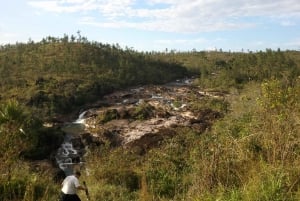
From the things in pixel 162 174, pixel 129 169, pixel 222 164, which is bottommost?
pixel 129 169

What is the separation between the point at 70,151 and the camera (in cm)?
3177

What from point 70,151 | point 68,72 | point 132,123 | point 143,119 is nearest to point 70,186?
point 70,151

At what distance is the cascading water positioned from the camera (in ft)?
95.6

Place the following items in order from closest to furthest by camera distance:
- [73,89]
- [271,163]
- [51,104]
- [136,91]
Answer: [271,163] → [51,104] → [73,89] → [136,91]

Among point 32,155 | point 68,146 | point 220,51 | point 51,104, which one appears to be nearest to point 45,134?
point 68,146

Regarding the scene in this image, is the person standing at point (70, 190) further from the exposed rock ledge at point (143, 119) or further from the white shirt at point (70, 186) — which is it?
the exposed rock ledge at point (143, 119)

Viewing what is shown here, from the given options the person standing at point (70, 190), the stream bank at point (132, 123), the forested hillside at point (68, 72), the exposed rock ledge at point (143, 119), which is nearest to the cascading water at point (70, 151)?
the stream bank at point (132, 123)

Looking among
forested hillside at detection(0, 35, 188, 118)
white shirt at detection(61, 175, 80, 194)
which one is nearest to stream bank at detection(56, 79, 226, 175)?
forested hillside at detection(0, 35, 188, 118)

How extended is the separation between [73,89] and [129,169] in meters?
34.2

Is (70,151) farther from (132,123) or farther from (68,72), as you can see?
(68,72)

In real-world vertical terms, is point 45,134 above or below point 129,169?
below

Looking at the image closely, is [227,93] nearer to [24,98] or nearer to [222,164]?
[24,98]

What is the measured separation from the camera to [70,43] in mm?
72688

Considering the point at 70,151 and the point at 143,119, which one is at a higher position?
the point at 143,119
